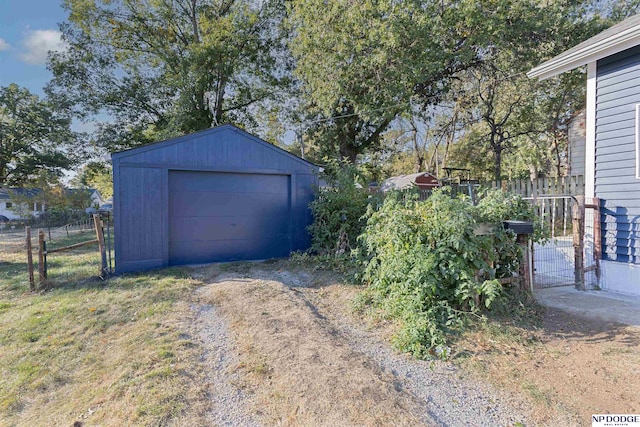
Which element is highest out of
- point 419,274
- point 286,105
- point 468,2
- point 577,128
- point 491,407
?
point 468,2

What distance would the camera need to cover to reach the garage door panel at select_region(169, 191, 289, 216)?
611cm

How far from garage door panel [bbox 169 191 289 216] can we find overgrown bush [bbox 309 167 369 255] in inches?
32.3

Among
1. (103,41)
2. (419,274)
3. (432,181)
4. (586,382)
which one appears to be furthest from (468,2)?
(103,41)

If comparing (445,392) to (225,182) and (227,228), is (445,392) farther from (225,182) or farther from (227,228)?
(225,182)

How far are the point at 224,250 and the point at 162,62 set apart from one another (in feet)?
36.9

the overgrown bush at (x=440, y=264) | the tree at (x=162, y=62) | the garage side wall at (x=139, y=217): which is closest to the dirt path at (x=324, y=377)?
the overgrown bush at (x=440, y=264)

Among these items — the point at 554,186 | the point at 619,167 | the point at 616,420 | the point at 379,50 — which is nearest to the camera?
the point at 616,420

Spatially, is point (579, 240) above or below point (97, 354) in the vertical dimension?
above

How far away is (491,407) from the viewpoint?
85.6 inches

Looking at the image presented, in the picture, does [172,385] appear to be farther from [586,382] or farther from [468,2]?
[468,2]

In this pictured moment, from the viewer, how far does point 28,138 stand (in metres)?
22.7

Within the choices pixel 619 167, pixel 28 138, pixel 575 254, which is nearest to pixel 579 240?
pixel 575 254

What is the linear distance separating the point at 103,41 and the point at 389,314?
16.2 meters

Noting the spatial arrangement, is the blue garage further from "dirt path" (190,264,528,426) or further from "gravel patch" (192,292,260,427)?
"gravel patch" (192,292,260,427)
